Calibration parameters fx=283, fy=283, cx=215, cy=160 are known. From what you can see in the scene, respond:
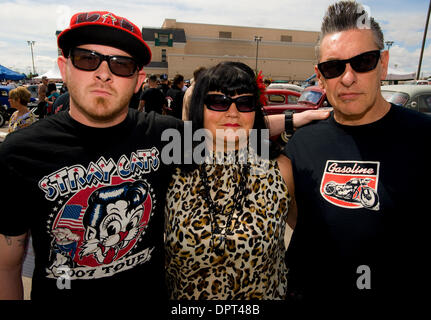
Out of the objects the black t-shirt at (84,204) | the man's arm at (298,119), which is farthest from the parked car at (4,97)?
the man's arm at (298,119)

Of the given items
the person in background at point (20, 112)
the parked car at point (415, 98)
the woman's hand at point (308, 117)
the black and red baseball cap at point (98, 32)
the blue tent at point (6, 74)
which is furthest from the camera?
the blue tent at point (6, 74)

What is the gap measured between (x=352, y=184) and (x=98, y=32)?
1.59 meters

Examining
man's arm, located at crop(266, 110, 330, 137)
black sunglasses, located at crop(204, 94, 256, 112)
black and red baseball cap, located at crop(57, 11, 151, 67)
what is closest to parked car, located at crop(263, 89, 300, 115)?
man's arm, located at crop(266, 110, 330, 137)

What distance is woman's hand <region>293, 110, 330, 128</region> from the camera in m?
2.01

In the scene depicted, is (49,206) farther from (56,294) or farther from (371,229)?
(371,229)

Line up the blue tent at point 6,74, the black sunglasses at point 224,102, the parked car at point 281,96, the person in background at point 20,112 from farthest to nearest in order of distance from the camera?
the blue tent at point 6,74, the parked car at point 281,96, the person in background at point 20,112, the black sunglasses at point 224,102

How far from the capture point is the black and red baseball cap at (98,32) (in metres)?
1.47

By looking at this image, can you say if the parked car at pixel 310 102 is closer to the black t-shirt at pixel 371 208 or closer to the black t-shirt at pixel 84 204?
the black t-shirt at pixel 371 208

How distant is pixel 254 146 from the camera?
1904mm

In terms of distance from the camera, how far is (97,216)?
1450 millimetres

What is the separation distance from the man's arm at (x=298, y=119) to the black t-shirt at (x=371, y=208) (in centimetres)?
32

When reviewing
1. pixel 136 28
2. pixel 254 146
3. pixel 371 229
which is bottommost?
pixel 371 229

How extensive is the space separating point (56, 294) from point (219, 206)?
0.98m
